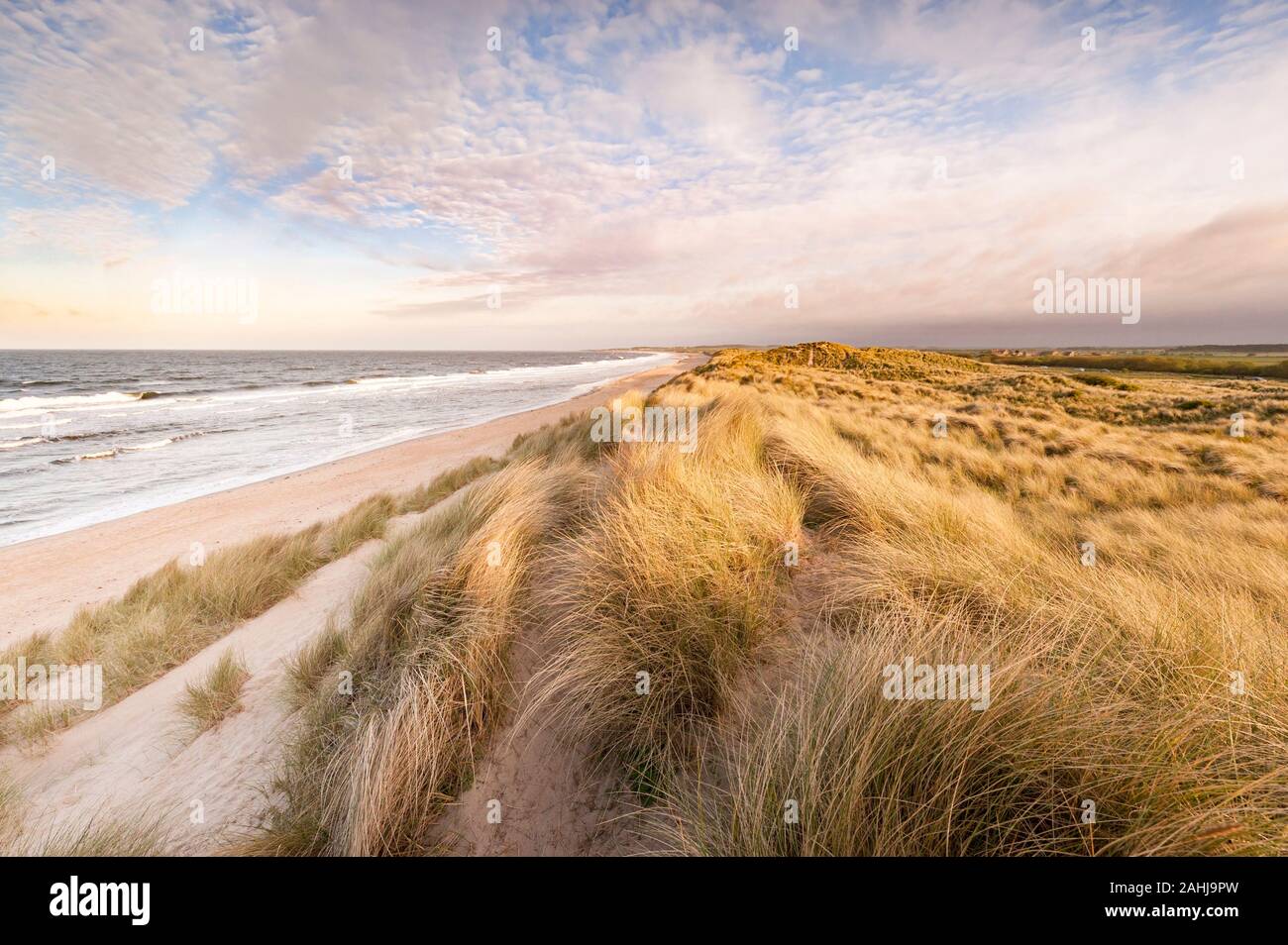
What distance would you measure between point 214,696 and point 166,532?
7.75 m

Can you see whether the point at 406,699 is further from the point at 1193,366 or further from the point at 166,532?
the point at 1193,366

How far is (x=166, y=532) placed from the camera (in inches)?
352

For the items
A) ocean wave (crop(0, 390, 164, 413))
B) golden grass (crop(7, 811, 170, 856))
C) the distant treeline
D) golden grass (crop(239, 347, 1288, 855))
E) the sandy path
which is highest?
the distant treeline

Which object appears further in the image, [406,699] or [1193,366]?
[1193,366]

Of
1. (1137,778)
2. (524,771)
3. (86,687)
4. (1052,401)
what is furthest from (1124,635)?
(1052,401)

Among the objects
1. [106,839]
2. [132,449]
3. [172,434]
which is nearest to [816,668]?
[106,839]

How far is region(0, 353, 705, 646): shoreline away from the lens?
21.2 feet

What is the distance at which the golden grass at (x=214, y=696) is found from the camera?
3662 millimetres

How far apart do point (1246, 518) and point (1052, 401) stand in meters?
15.5

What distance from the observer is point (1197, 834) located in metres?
1.44

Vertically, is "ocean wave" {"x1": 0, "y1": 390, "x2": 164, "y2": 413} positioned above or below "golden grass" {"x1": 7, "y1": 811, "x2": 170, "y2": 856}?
above

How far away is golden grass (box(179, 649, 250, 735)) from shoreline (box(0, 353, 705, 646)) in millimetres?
3975

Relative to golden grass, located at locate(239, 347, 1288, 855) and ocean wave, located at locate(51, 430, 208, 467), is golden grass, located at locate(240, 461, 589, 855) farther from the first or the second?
ocean wave, located at locate(51, 430, 208, 467)

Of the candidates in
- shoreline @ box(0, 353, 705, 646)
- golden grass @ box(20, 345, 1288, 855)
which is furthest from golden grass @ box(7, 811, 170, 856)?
shoreline @ box(0, 353, 705, 646)
